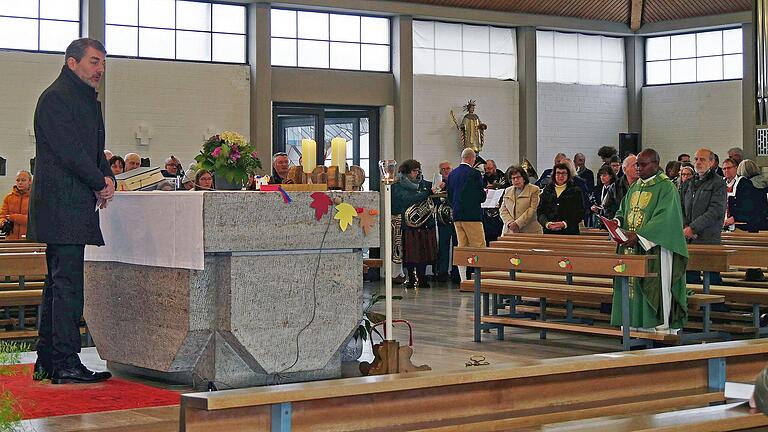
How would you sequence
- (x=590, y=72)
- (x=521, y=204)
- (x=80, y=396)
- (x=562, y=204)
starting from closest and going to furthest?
(x=80, y=396), (x=562, y=204), (x=521, y=204), (x=590, y=72)

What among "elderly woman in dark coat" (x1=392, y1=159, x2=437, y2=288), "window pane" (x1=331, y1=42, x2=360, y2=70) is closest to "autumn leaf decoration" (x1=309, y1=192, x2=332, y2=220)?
"elderly woman in dark coat" (x1=392, y1=159, x2=437, y2=288)

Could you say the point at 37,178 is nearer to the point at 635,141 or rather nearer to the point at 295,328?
the point at 295,328

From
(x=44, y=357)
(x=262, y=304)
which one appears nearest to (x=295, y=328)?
(x=262, y=304)

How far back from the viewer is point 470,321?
36.5 feet

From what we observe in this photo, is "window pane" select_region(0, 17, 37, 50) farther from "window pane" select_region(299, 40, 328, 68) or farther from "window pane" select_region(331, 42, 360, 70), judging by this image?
"window pane" select_region(331, 42, 360, 70)

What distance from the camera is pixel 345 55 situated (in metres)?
18.3

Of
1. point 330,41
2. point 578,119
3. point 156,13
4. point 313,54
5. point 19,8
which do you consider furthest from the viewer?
point 578,119

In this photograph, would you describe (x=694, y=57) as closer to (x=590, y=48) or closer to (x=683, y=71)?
(x=683, y=71)

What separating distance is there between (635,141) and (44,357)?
16.1 m

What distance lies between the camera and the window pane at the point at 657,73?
20.9 m

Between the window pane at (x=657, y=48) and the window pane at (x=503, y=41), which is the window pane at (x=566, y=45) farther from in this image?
the window pane at (x=657, y=48)

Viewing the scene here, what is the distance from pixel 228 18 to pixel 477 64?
4629 mm

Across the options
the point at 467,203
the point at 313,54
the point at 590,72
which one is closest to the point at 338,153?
the point at 467,203

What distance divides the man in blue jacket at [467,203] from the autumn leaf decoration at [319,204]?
298 inches
